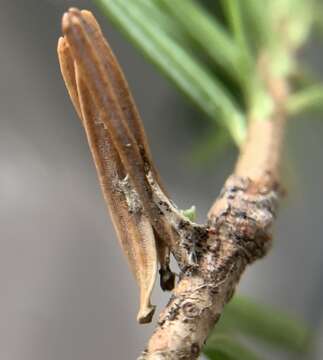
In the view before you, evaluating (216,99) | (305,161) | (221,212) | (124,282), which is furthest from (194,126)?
(221,212)

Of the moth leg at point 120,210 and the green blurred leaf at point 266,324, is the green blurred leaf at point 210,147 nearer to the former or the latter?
the green blurred leaf at point 266,324

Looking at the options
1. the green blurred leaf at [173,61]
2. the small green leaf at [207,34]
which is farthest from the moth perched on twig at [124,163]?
the small green leaf at [207,34]

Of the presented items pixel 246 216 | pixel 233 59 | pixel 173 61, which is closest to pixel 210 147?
pixel 233 59

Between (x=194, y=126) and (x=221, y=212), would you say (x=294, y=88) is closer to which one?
(x=194, y=126)

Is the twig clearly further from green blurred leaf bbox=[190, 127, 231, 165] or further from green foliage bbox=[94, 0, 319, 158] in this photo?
green blurred leaf bbox=[190, 127, 231, 165]

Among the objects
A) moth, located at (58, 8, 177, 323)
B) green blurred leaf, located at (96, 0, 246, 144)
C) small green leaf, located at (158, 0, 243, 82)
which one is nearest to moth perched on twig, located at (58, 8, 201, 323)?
moth, located at (58, 8, 177, 323)

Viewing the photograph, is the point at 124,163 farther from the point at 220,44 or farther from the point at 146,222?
the point at 220,44
